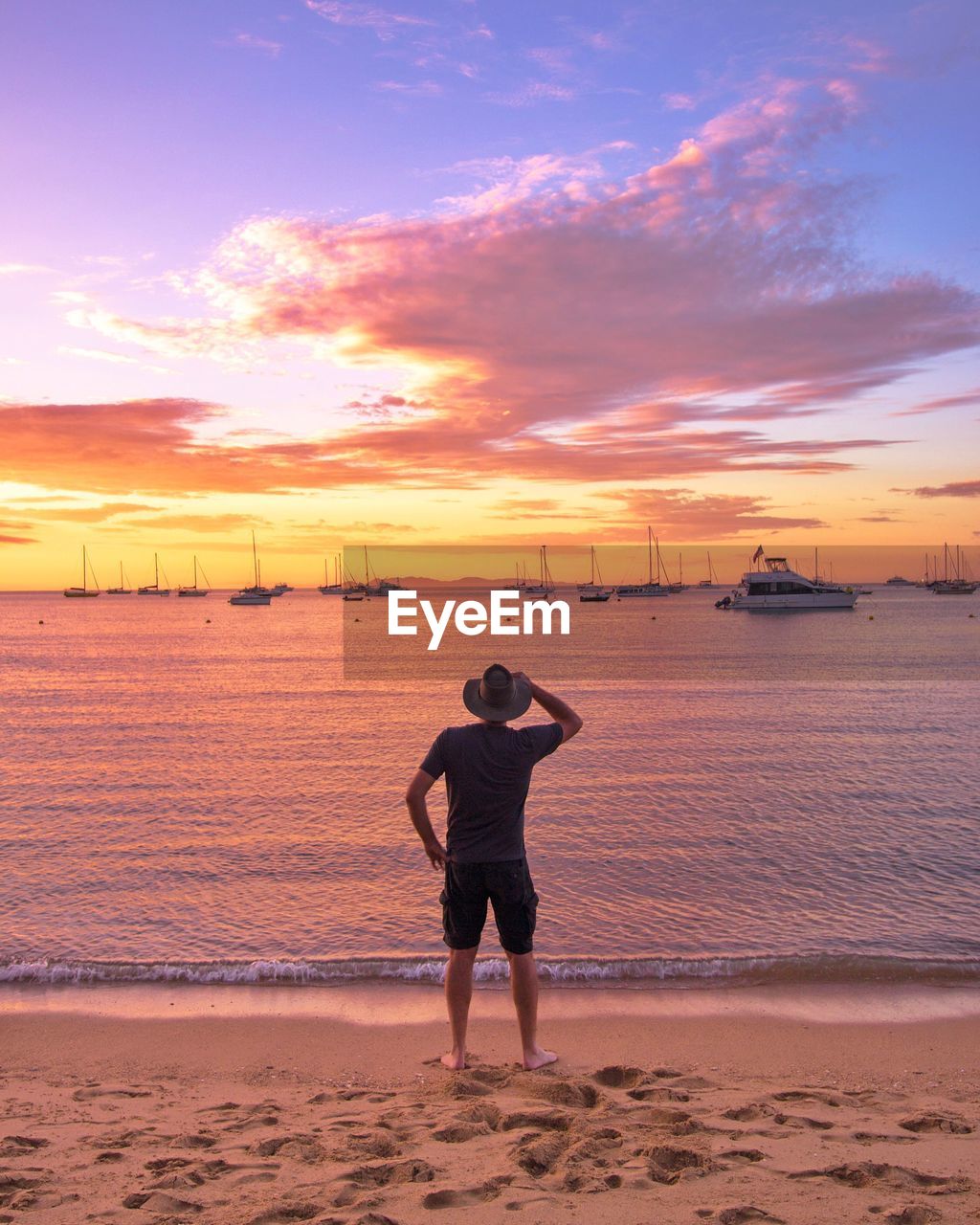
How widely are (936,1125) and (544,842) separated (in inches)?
310

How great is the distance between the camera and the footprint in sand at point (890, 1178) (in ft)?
13.6

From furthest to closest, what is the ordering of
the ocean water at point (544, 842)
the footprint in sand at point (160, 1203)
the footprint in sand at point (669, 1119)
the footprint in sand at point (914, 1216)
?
the ocean water at point (544, 842), the footprint in sand at point (669, 1119), the footprint in sand at point (160, 1203), the footprint in sand at point (914, 1216)

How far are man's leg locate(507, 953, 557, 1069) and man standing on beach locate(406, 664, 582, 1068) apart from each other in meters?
0.03

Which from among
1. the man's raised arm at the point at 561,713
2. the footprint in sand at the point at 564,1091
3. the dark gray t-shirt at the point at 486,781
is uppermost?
the man's raised arm at the point at 561,713

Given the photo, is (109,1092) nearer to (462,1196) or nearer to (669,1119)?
(462,1196)

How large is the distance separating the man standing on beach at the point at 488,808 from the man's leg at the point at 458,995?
0.10m

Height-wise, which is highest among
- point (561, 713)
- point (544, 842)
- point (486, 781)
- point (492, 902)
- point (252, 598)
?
point (252, 598)

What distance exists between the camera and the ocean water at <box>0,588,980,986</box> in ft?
28.2

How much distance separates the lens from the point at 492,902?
566cm

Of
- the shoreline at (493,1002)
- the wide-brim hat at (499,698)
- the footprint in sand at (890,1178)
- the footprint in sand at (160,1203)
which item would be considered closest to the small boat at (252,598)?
the shoreline at (493,1002)

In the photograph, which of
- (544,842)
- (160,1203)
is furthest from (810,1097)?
(544,842)

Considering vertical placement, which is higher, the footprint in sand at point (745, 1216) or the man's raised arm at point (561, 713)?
the man's raised arm at point (561, 713)

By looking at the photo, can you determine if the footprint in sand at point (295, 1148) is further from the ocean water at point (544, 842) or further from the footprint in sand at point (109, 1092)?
the ocean water at point (544, 842)

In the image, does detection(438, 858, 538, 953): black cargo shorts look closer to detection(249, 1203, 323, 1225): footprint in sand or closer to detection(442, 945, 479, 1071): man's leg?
detection(442, 945, 479, 1071): man's leg
